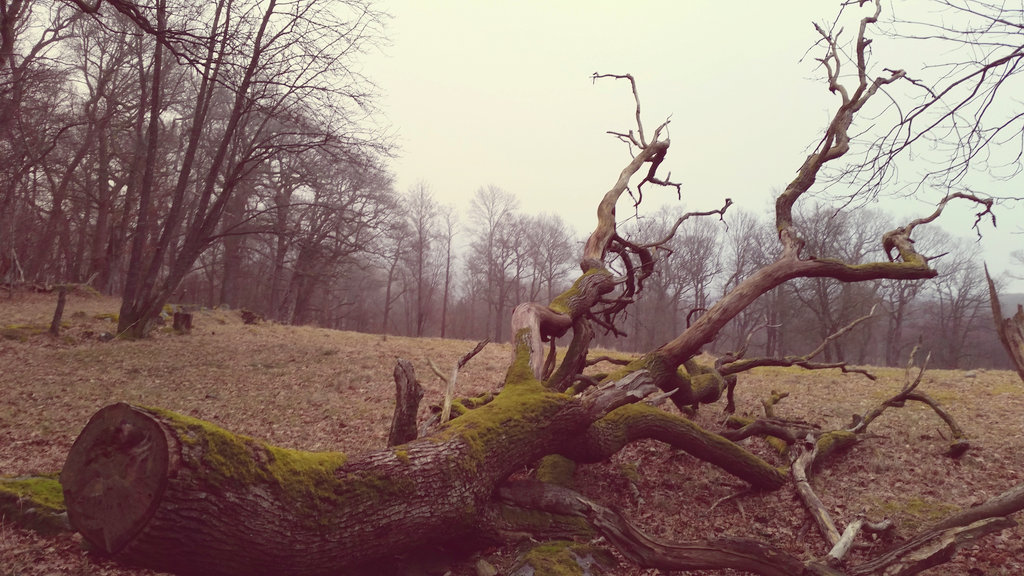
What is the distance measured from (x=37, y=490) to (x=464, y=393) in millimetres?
6333

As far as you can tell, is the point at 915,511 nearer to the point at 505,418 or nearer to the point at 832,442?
the point at 832,442

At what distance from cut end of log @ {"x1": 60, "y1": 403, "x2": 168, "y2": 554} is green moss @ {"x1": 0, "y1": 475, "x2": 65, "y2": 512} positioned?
240 cm

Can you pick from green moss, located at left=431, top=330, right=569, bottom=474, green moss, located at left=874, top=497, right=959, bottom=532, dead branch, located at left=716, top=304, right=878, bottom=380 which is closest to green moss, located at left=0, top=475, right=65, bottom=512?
green moss, located at left=431, top=330, right=569, bottom=474

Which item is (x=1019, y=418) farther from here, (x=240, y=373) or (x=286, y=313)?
(x=286, y=313)

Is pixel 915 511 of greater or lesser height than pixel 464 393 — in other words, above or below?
below

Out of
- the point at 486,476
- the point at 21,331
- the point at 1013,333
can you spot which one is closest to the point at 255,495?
the point at 486,476

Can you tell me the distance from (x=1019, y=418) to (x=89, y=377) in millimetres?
14106

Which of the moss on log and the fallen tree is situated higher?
the fallen tree

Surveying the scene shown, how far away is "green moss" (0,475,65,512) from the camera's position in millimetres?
4066

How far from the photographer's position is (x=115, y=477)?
2.30 meters

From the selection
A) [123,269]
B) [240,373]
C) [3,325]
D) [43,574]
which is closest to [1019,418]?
[43,574]

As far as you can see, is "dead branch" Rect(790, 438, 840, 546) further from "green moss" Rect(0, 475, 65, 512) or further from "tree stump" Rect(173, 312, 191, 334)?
"tree stump" Rect(173, 312, 191, 334)

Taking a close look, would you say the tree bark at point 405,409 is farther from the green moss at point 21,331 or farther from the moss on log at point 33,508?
the green moss at point 21,331

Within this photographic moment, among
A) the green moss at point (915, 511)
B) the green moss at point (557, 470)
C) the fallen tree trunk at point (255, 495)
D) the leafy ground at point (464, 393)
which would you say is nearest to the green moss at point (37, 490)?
the leafy ground at point (464, 393)
